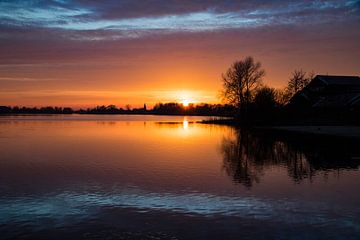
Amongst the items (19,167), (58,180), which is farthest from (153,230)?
(19,167)

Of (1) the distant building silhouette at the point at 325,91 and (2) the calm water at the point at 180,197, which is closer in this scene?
(2) the calm water at the point at 180,197

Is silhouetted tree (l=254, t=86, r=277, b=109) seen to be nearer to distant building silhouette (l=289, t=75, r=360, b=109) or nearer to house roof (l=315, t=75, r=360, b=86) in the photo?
distant building silhouette (l=289, t=75, r=360, b=109)

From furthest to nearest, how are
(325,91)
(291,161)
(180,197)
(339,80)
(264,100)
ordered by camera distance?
1. (339,80)
2. (325,91)
3. (264,100)
4. (291,161)
5. (180,197)

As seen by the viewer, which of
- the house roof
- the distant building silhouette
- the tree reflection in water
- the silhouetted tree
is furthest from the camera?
the house roof

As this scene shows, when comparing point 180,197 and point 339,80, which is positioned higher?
point 339,80

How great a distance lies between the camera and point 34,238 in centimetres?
854

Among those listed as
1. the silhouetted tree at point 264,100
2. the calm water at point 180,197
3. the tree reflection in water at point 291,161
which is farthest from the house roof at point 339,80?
the calm water at point 180,197

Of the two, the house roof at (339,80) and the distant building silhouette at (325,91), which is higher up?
the house roof at (339,80)

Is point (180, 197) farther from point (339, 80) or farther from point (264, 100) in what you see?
point (339, 80)

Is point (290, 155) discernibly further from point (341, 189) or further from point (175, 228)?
point (175, 228)

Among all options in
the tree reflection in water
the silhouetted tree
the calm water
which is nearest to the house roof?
the silhouetted tree

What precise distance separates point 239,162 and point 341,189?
770 centimetres

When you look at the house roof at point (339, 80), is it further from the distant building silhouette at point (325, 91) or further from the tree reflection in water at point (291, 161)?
the tree reflection in water at point (291, 161)

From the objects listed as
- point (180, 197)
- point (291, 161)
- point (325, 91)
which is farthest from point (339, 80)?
point (180, 197)
